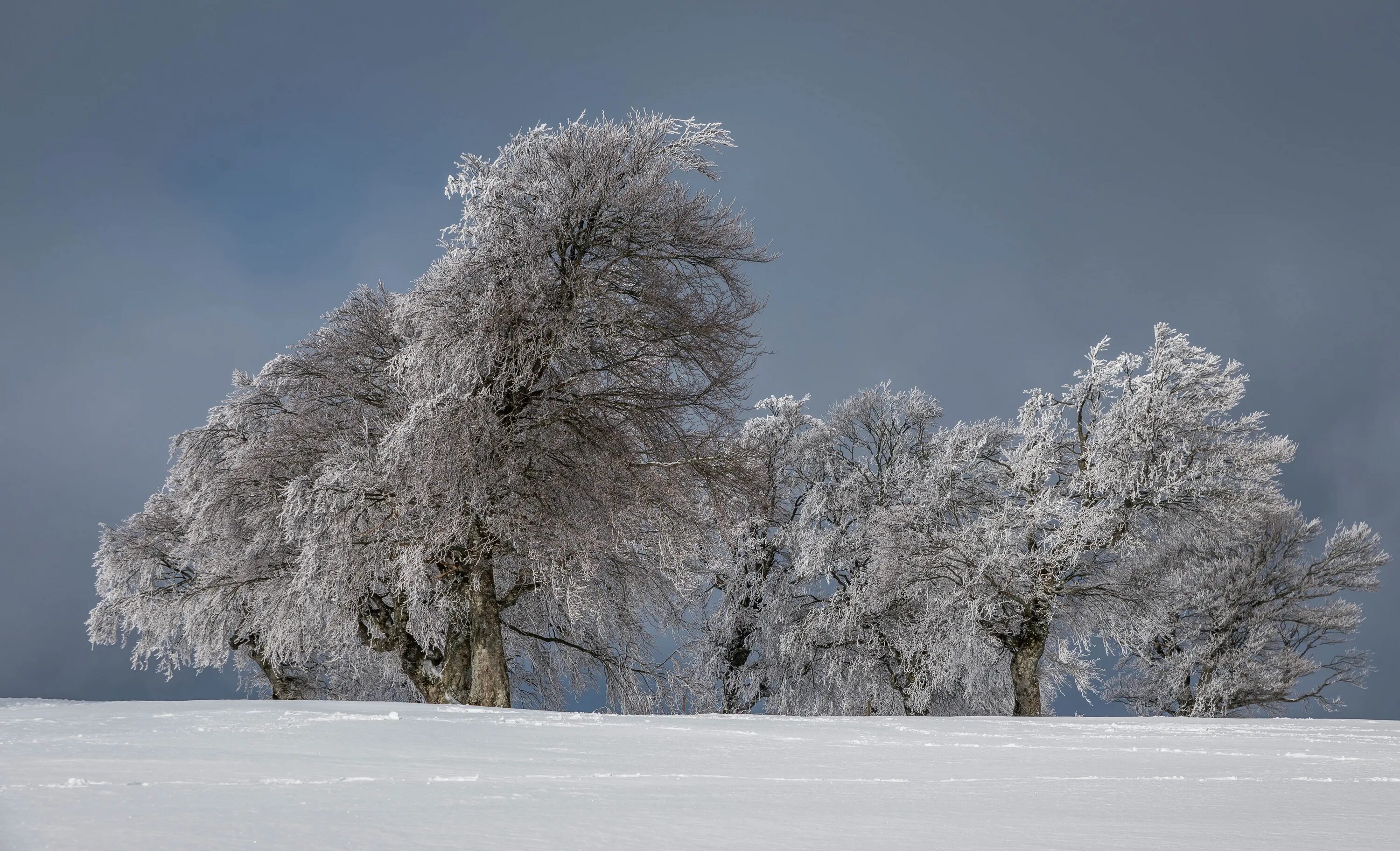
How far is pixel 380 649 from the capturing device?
17.1 m

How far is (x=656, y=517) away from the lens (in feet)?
40.9

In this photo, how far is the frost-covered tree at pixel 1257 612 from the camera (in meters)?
23.5

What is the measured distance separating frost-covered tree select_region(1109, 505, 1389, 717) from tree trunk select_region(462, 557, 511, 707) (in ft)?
54.8

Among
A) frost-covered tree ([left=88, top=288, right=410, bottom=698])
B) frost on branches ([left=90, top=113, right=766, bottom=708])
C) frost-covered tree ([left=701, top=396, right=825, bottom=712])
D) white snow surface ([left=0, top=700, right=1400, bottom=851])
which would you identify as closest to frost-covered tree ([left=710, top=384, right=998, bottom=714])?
frost-covered tree ([left=701, top=396, right=825, bottom=712])

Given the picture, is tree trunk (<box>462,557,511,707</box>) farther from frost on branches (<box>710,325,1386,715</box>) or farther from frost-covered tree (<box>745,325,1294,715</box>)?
Answer: frost-covered tree (<box>745,325,1294,715</box>)

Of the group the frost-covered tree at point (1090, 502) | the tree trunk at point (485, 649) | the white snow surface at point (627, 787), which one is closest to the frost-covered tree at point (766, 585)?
the frost-covered tree at point (1090, 502)

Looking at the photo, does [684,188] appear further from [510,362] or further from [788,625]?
[788,625]

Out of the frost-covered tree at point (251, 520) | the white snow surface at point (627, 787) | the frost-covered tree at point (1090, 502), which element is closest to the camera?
the white snow surface at point (627, 787)

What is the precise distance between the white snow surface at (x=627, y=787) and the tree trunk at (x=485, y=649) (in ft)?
23.4

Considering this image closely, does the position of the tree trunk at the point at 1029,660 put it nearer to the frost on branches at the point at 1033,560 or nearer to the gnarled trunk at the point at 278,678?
the frost on branches at the point at 1033,560

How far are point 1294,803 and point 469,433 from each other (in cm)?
933

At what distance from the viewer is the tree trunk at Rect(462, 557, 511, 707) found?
13250mm

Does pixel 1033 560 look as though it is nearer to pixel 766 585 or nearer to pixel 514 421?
pixel 766 585

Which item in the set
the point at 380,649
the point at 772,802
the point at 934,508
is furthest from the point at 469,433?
the point at 934,508
